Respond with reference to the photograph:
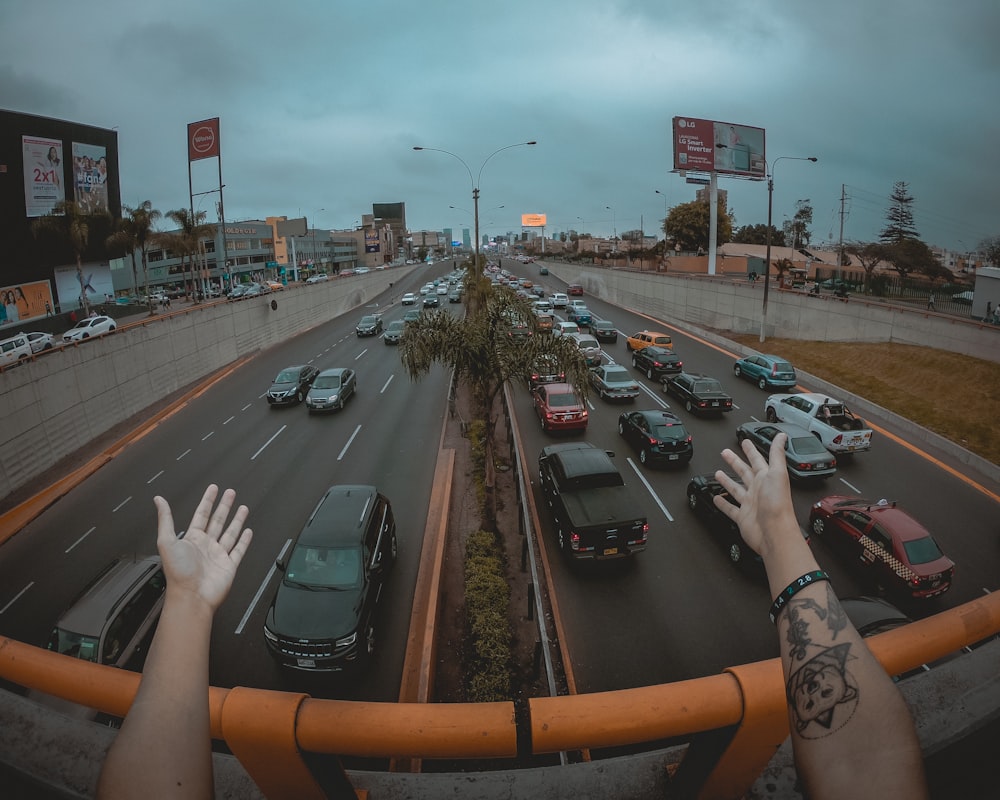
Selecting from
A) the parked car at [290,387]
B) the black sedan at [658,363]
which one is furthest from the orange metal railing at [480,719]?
the black sedan at [658,363]

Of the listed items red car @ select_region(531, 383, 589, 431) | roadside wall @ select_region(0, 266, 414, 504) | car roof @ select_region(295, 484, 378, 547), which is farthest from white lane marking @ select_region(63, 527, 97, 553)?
red car @ select_region(531, 383, 589, 431)

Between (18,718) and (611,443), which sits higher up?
(18,718)

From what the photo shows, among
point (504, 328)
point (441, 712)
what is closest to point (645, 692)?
point (441, 712)

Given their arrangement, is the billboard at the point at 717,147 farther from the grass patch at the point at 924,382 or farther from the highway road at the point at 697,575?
the highway road at the point at 697,575

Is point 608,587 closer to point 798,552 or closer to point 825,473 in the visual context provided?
point 825,473

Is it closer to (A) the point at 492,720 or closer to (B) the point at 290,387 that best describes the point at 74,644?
(A) the point at 492,720

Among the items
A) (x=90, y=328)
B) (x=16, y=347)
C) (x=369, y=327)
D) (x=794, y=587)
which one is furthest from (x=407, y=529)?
(x=369, y=327)

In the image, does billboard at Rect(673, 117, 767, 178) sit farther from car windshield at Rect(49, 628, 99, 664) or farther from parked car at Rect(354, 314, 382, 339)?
car windshield at Rect(49, 628, 99, 664)
